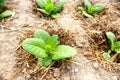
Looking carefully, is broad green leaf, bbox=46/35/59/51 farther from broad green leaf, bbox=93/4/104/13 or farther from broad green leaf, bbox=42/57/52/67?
broad green leaf, bbox=93/4/104/13

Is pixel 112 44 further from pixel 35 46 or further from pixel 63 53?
pixel 35 46

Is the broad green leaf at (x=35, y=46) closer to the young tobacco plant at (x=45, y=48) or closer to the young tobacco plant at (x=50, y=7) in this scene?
the young tobacco plant at (x=45, y=48)

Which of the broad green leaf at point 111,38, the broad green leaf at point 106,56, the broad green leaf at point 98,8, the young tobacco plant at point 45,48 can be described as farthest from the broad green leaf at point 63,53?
the broad green leaf at point 98,8

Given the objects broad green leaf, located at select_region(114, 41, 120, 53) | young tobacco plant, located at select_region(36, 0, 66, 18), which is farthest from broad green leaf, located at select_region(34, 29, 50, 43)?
broad green leaf, located at select_region(114, 41, 120, 53)

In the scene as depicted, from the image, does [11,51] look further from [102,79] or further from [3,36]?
[102,79]

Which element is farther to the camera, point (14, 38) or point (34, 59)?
point (14, 38)

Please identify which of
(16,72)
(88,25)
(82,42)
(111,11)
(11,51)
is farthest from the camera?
(111,11)

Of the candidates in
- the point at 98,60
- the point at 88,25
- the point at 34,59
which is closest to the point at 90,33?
the point at 88,25
